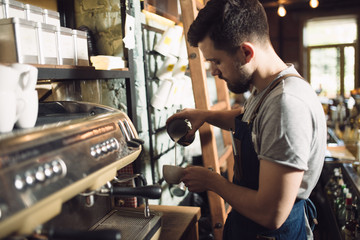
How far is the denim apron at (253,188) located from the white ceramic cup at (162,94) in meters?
0.73

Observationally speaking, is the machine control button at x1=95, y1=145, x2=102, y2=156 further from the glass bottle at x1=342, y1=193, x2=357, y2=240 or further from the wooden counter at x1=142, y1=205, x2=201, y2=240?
the glass bottle at x1=342, y1=193, x2=357, y2=240

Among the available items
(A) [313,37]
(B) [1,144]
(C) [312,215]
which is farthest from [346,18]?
(B) [1,144]

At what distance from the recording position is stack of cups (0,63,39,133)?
0.79m

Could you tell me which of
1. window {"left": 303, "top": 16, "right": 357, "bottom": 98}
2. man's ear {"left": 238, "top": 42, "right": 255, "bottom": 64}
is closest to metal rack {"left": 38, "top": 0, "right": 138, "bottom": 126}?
man's ear {"left": 238, "top": 42, "right": 255, "bottom": 64}

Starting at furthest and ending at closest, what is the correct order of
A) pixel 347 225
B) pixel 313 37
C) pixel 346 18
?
pixel 313 37
pixel 346 18
pixel 347 225

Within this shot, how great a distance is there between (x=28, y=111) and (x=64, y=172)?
26cm

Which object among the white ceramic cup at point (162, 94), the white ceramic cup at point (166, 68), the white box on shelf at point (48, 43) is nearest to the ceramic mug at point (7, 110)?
the white box on shelf at point (48, 43)

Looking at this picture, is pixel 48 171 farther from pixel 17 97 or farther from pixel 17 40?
pixel 17 40

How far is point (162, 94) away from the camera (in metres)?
2.02

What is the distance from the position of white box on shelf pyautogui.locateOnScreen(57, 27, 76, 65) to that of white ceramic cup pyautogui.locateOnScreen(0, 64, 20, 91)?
0.44 meters

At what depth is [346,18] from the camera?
24.5ft

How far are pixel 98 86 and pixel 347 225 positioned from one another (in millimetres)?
1921

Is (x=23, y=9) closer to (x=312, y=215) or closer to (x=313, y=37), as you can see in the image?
(x=312, y=215)

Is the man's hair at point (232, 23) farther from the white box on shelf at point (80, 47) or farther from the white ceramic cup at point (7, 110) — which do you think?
the white ceramic cup at point (7, 110)
